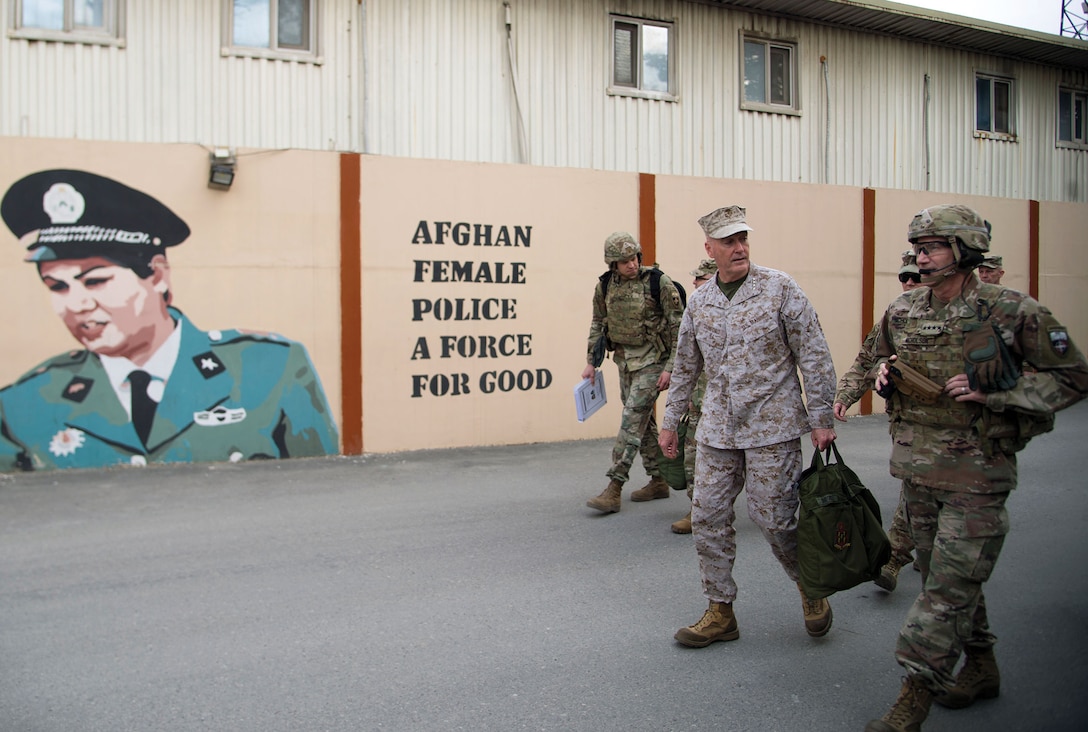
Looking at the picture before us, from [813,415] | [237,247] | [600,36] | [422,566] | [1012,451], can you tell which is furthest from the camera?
[600,36]

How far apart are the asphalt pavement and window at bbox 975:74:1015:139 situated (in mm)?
9168

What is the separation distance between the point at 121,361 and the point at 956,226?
24.5 feet

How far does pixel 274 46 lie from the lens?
9.74 meters

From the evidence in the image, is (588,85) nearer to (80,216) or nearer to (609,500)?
(80,216)

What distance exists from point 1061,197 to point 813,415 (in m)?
14.4

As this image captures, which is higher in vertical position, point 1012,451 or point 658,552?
point 1012,451

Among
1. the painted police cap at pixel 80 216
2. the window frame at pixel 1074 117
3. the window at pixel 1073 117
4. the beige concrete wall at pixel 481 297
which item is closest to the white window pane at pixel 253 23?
the beige concrete wall at pixel 481 297

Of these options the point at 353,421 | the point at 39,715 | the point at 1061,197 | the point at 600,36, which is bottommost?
the point at 39,715

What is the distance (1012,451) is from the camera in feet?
11.4

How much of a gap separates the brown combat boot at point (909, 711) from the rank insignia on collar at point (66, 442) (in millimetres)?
7434

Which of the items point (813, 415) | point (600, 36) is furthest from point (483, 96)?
point (813, 415)

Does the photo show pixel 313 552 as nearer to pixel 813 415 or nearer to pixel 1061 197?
pixel 813 415

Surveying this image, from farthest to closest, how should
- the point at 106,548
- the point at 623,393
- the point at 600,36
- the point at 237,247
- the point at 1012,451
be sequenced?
the point at 600,36
the point at 237,247
the point at 623,393
the point at 106,548
the point at 1012,451

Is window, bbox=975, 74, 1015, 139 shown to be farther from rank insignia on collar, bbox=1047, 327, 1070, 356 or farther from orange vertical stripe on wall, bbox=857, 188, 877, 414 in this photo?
rank insignia on collar, bbox=1047, 327, 1070, 356
